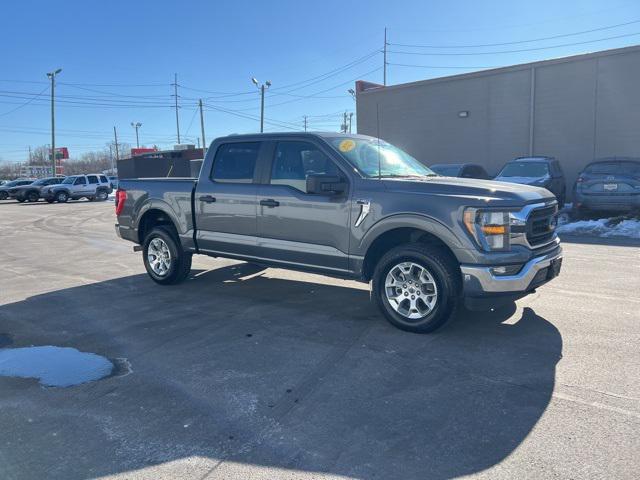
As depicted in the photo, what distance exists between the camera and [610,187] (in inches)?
489

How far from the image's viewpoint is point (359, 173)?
210 inches

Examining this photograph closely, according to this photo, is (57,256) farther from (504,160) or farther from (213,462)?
(504,160)

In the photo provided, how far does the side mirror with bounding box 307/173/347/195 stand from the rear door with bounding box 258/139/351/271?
5.5 inches

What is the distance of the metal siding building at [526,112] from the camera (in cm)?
1716

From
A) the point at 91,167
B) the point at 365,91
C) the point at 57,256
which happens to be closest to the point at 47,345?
the point at 57,256

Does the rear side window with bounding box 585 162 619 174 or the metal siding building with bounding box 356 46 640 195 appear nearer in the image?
the rear side window with bounding box 585 162 619 174

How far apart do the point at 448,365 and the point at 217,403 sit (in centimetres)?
187

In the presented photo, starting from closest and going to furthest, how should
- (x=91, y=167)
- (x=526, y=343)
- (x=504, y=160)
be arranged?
(x=526, y=343), (x=504, y=160), (x=91, y=167)

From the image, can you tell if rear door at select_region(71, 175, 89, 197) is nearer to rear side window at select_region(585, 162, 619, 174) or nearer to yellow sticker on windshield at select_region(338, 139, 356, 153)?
rear side window at select_region(585, 162, 619, 174)

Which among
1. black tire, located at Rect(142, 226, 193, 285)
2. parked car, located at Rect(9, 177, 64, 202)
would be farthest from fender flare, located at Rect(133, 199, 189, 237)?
parked car, located at Rect(9, 177, 64, 202)

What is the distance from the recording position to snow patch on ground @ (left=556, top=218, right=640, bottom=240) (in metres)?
11.5

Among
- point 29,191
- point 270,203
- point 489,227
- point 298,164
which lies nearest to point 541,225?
point 489,227

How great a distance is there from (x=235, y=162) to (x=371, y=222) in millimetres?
2237

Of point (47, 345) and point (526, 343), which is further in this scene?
point (47, 345)
